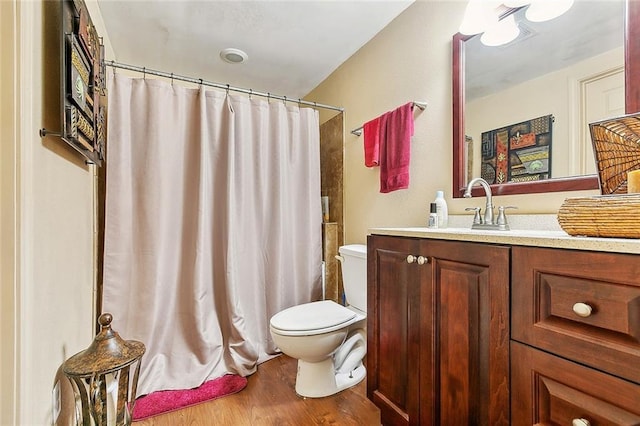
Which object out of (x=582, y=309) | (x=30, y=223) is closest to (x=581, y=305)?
(x=582, y=309)

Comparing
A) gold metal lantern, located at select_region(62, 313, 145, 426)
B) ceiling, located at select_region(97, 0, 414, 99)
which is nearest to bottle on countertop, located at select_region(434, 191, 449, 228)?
ceiling, located at select_region(97, 0, 414, 99)

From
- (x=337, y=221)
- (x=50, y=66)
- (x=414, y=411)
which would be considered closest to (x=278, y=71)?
(x=337, y=221)

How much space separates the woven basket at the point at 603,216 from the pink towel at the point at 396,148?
90cm

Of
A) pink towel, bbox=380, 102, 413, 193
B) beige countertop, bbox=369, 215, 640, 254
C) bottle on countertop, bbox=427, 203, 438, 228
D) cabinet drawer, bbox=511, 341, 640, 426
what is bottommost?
cabinet drawer, bbox=511, 341, 640, 426

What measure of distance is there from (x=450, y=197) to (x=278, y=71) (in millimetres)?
1742

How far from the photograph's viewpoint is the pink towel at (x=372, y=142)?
1839 mm

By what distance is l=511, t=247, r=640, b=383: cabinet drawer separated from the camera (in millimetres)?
583

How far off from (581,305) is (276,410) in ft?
4.62

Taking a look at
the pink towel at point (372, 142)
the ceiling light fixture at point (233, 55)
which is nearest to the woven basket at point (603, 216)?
the pink towel at point (372, 142)

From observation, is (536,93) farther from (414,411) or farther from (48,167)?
(48,167)

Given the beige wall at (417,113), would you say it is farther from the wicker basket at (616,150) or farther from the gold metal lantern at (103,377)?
the gold metal lantern at (103,377)

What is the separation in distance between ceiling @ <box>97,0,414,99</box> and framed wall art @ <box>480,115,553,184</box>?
995 millimetres

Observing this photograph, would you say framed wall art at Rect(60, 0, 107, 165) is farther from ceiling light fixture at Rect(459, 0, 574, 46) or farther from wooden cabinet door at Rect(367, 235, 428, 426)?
ceiling light fixture at Rect(459, 0, 574, 46)

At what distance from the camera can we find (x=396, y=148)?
1683 millimetres
